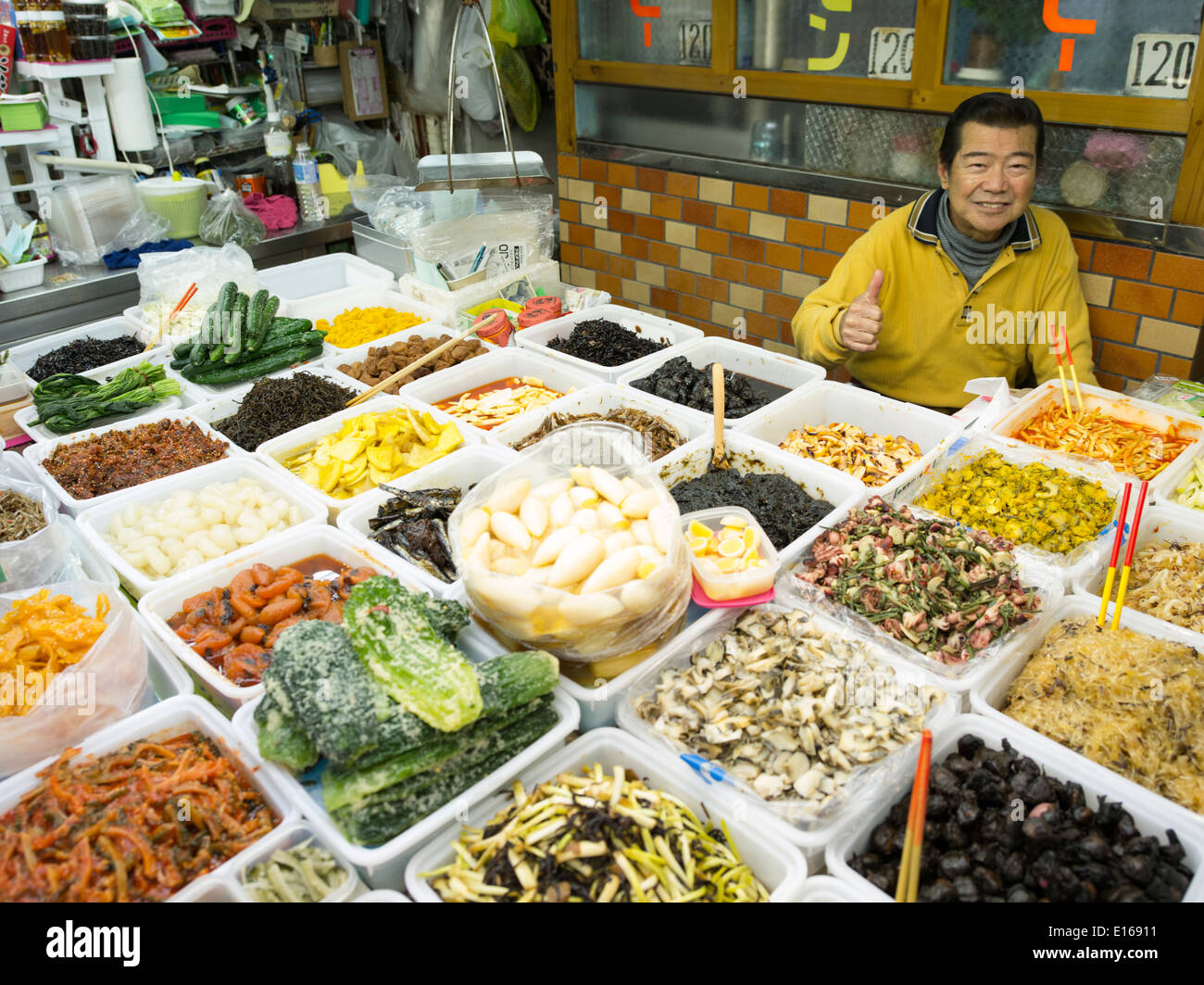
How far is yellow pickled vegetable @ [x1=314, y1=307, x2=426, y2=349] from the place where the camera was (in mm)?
3781

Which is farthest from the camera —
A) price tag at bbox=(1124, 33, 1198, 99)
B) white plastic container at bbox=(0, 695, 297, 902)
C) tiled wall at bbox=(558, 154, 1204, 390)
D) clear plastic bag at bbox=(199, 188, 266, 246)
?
clear plastic bag at bbox=(199, 188, 266, 246)

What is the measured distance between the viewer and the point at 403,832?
157 centimetres

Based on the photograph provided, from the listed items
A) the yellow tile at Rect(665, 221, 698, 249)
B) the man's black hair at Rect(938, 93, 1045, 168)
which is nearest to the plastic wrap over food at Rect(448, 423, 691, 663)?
the man's black hair at Rect(938, 93, 1045, 168)

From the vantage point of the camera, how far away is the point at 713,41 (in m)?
4.11

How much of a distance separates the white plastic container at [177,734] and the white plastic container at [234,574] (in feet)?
0.23

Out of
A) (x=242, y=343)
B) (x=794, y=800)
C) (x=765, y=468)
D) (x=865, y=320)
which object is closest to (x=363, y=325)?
(x=242, y=343)

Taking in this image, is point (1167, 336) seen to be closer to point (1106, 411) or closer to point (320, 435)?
point (1106, 411)

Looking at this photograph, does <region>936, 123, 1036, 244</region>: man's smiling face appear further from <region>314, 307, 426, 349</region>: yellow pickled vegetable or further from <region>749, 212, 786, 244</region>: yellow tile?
<region>314, 307, 426, 349</region>: yellow pickled vegetable

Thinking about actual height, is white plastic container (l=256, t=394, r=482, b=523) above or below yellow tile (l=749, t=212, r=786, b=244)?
below

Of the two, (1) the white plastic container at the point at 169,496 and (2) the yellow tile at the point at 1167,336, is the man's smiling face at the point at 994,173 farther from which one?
(1) the white plastic container at the point at 169,496

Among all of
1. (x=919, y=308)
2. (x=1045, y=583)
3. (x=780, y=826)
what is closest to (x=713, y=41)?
(x=919, y=308)

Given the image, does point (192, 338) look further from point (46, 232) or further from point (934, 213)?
point (934, 213)

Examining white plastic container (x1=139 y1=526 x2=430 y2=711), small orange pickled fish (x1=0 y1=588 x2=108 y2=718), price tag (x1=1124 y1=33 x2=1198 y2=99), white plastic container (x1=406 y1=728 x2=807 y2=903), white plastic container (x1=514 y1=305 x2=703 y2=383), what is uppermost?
price tag (x1=1124 y1=33 x2=1198 y2=99)

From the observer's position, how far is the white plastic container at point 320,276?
14.4 ft
